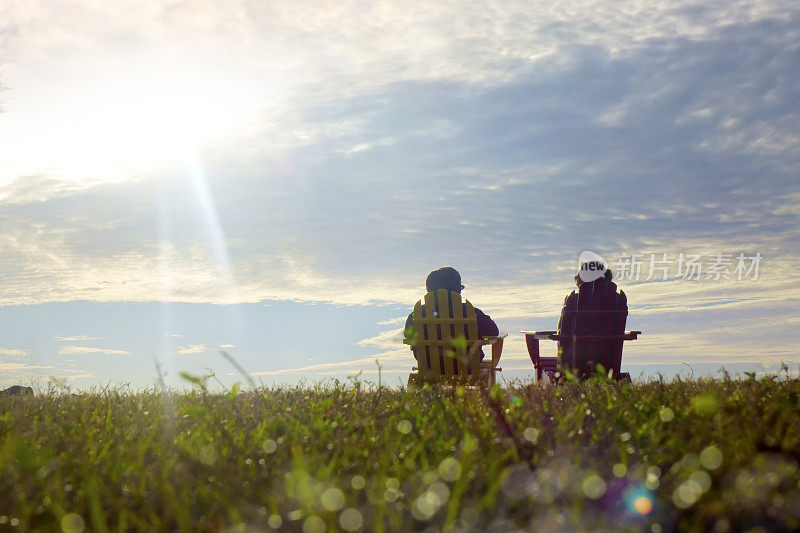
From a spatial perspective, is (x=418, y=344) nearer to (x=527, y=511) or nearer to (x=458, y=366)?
(x=458, y=366)

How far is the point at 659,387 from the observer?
4.90 meters

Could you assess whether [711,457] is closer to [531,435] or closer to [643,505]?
[643,505]

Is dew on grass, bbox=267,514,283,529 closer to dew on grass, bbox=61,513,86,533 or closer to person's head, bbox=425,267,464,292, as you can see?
dew on grass, bbox=61,513,86,533

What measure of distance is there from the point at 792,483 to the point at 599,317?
22.1 feet

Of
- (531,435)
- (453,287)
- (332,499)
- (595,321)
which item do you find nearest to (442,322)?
(453,287)

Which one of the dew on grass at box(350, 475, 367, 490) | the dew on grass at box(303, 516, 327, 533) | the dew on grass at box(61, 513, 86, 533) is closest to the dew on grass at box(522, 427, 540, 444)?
the dew on grass at box(350, 475, 367, 490)

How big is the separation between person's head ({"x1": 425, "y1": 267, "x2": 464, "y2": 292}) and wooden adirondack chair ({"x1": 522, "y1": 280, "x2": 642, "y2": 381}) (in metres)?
1.57

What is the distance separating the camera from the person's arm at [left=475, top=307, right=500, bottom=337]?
8867mm

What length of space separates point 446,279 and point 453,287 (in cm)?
15

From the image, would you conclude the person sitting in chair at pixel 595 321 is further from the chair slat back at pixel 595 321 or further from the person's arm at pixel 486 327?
the person's arm at pixel 486 327

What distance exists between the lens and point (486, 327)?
8.87m

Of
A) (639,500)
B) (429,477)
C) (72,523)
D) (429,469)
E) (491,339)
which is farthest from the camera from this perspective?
(491,339)

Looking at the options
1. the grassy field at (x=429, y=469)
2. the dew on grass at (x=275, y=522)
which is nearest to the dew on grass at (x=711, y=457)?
the grassy field at (x=429, y=469)

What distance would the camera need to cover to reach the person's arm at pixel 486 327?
8.87m
